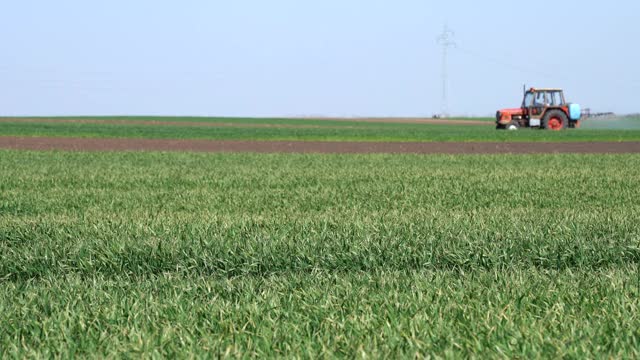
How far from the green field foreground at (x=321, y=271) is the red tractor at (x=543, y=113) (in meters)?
A: 30.6

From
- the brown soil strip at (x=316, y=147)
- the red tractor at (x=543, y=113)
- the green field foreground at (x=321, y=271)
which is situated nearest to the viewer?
the green field foreground at (x=321, y=271)

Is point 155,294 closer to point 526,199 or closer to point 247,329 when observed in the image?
point 247,329

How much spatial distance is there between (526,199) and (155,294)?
7460mm

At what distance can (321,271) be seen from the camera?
5.95m

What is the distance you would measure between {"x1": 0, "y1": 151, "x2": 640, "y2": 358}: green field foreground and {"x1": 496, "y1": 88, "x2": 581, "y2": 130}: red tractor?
3057 centimetres

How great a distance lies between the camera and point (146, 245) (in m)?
6.64

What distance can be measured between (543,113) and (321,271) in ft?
128

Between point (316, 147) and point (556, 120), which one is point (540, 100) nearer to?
point (556, 120)

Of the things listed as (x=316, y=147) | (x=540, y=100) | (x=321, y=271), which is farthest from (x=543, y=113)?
(x=321, y=271)

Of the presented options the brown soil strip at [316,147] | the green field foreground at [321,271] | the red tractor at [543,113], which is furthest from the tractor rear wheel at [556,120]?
the green field foreground at [321,271]

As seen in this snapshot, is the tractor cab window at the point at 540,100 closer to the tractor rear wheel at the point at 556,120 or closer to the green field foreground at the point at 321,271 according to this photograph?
the tractor rear wheel at the point at 556,120

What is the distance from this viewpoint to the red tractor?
141 ft

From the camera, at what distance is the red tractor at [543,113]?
141ft

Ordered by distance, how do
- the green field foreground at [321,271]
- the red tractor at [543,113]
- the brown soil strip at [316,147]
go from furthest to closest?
the red tractor at [543,113], the brown soil strip at [316,147], the green field foreground at [321,271]
